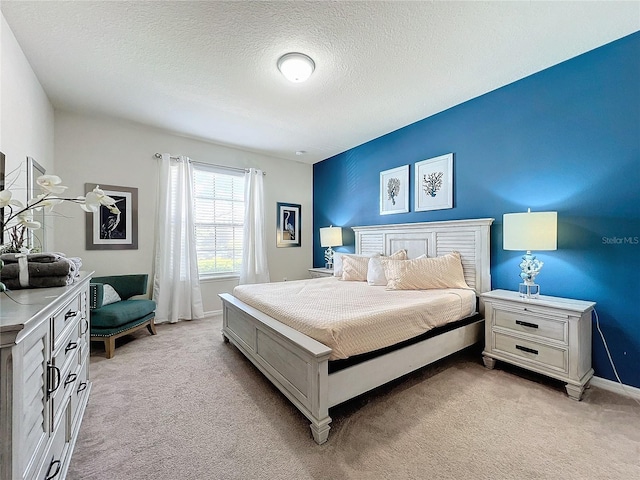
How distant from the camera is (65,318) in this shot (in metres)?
1.30

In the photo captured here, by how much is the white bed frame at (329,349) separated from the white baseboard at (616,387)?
2.79 ft

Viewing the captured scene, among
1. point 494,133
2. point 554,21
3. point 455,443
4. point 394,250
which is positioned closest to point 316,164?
point 394,250

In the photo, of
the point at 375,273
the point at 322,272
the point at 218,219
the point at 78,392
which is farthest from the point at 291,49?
the point at 322,272

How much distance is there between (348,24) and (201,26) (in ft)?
3.46

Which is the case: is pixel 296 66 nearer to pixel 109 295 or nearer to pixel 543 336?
pixel 543 336

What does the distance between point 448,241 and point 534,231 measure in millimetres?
997

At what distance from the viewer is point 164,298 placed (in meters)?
3.79

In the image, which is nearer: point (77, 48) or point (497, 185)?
point (77, 48)

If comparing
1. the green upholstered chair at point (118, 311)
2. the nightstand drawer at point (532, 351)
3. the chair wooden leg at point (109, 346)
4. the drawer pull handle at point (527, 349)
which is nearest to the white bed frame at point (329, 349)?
the nightstand drawer at point (532, 351)

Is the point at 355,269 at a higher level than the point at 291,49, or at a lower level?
lower

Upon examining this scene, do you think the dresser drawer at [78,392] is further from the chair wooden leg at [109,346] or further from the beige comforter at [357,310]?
the beige comforter at [357,310]

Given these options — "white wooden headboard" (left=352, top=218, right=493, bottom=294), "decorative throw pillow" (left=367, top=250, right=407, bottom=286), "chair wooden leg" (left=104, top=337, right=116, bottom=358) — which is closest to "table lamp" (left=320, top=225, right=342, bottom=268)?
"white wooden headboard" (left=352, top=218, right=493, bottom=294)

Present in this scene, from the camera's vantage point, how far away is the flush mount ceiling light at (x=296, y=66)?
87.8 inches

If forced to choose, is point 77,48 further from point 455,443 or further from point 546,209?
point 546,209
